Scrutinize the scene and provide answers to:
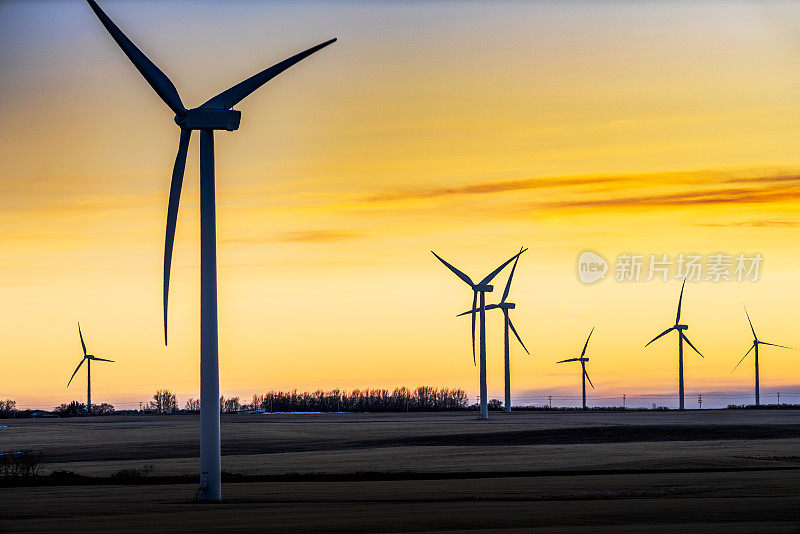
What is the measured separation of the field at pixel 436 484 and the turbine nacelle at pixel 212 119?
13904 millimetres

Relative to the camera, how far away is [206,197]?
44312mm

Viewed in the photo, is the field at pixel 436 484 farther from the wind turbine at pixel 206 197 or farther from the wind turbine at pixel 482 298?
the wind turbine at pixel 482 298

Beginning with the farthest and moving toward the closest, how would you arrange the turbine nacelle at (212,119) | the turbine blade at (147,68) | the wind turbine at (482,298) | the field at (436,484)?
the wind turbine at (482,298) < the turbine blade at (147,68) < the turbine nacelle at (212,119) < the field at (436,484)

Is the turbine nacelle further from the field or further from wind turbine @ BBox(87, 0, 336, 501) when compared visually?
the field

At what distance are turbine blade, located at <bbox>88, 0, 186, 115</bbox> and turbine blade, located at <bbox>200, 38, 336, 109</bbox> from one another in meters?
1.79

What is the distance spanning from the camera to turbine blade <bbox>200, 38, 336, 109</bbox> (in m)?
45.9

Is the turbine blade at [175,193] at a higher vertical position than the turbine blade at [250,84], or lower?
lower

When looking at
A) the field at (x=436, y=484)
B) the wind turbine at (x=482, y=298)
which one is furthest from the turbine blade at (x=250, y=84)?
the wind turbine at (x=482, y=298)

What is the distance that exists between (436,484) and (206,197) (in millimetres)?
15970

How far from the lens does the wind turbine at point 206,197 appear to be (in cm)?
4334

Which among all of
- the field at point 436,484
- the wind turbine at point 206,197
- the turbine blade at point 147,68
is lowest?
the field at point 436,484

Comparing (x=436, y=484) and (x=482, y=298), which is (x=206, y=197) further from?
(x=482, y=298)

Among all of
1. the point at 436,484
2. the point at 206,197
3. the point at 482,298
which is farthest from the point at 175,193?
the point at 482,298

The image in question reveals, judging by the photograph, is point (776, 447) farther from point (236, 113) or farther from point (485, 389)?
point (485, 389)
